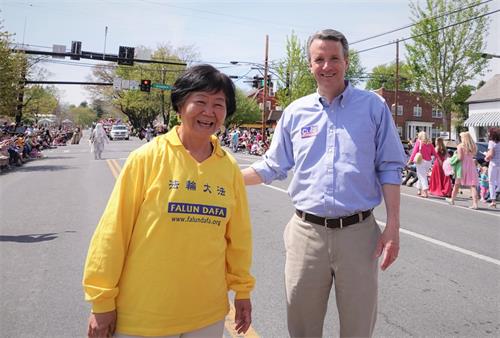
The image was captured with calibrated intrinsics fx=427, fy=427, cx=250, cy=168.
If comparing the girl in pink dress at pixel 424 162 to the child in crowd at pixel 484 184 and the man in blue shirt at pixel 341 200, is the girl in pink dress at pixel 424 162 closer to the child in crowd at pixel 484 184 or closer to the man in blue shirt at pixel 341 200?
the child in crowd at pixel 484 184

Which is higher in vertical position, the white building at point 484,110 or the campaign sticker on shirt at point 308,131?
the white building at point 484,110

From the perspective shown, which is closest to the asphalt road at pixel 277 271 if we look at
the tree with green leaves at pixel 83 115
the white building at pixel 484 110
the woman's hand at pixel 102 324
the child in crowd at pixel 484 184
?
the woman's hand at pixel 102 324

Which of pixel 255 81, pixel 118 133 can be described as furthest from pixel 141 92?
pixel 255 81

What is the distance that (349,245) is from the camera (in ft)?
8.06

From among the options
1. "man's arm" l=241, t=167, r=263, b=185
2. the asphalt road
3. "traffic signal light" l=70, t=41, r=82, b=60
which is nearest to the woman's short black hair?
"man's arm" l=241, t=167, r=263, b=185

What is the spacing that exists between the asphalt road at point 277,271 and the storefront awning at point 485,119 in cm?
2776

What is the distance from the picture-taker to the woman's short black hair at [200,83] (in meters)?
2.01

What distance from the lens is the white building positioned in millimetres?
34344

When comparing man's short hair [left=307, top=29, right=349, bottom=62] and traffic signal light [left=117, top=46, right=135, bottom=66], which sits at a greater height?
traffic signal light [left=117, top=46, right=135, bottom=66]

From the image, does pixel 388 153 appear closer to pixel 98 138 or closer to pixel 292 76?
pixel 98 138

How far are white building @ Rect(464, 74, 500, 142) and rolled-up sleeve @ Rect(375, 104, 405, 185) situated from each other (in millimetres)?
35917

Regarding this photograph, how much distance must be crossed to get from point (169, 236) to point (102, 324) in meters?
0.46

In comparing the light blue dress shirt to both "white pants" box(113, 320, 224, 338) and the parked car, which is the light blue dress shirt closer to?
"white pants" box(113, 320, 224, 338)

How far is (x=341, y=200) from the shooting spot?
8.09ft
